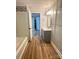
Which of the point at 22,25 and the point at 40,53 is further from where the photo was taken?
the point at 22,25

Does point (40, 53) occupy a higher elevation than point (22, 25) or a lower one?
lower

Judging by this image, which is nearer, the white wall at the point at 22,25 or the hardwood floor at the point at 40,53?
the hardwood floor at the point at 40,53

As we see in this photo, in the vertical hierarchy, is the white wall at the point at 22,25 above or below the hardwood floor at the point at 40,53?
above

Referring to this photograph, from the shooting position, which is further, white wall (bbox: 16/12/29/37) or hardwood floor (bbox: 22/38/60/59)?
white wall (bbox: 16/12/29/37)

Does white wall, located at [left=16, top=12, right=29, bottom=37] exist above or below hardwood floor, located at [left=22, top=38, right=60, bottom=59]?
above
